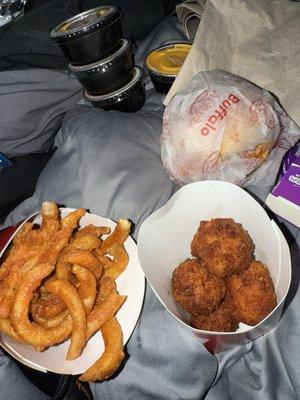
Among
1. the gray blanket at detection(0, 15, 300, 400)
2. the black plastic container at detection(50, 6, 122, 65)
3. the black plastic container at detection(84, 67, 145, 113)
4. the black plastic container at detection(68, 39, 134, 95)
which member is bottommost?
the gray blanket at detection(0, 15, 300, 400)

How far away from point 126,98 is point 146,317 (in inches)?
34.1

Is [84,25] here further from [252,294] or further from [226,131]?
[252,294]

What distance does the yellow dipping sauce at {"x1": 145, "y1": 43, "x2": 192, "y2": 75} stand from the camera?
1.39m

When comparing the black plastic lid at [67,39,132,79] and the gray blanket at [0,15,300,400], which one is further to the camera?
the black plastic lid at [67,39,132,79]

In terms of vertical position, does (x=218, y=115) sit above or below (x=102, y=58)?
below

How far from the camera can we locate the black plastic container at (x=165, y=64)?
1381mm

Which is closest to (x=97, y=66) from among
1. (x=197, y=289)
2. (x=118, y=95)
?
(x=118, y=95)

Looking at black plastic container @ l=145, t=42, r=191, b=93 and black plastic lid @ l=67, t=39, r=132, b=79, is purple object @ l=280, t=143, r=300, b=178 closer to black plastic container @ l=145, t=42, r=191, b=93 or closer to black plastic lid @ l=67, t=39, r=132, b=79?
black plastic container @ l=145, t=42, r=191, b=93

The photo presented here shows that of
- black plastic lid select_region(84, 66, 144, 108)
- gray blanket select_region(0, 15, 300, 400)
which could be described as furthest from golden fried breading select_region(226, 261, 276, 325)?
black plastic lid select_region(84, 66, 144, 108)

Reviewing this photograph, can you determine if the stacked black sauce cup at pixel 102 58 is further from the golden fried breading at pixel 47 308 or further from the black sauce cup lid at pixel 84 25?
the golden fried breading at pixel 47 308

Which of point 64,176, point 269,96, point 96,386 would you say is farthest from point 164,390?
point 269,96

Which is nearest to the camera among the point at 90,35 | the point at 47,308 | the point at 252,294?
the point at 252,294

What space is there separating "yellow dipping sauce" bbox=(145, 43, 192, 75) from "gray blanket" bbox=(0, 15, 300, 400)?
0.18 metres

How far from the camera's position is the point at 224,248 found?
91cm
